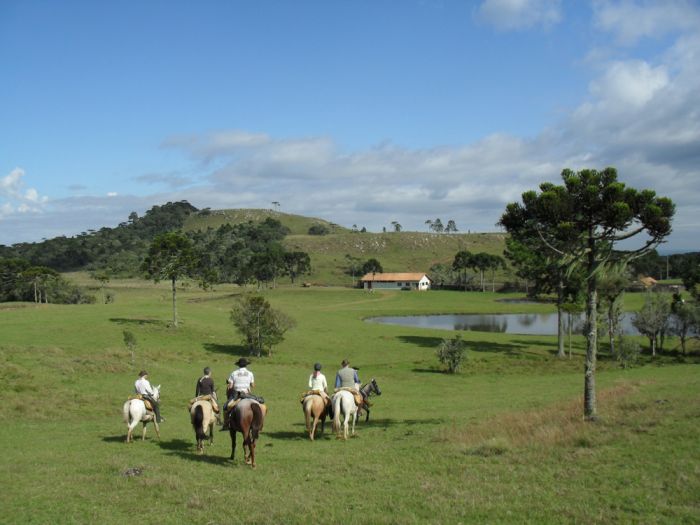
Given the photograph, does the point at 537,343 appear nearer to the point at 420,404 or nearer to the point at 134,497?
the point at 420,404

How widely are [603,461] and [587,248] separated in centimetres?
870

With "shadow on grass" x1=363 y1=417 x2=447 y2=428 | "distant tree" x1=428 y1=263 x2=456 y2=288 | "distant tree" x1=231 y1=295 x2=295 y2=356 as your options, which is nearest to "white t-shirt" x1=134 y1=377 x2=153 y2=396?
"shadow on grass" x1=363 y1=417 x2=447 y2=428

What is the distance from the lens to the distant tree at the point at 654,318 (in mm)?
53875

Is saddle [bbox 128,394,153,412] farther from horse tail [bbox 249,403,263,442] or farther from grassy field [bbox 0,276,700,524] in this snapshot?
horse tail [bbox 249,403,263,442]

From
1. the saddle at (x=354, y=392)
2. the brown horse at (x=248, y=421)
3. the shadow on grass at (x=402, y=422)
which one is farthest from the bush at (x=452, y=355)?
the brown horse at (x=248, y=421)

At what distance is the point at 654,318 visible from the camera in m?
53.8

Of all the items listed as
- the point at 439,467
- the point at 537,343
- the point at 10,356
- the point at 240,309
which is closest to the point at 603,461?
the point at 439,467

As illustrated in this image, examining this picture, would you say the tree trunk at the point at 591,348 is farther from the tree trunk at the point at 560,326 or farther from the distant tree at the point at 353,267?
the distant tree at the point at 353,267

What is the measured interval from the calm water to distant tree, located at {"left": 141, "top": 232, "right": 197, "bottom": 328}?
1359 inches

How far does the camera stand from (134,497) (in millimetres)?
11281

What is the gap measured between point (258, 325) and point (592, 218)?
Result: 35644mm

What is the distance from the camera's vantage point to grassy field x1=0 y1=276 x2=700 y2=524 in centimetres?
1021

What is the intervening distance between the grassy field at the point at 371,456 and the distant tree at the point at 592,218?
4041 millimetres

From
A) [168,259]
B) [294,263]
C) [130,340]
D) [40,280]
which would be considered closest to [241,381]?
[130,340]
